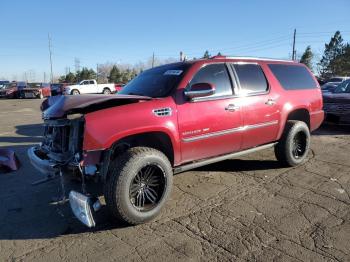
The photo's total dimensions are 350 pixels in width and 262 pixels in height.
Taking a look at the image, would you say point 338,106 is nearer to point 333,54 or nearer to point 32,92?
point 32,92

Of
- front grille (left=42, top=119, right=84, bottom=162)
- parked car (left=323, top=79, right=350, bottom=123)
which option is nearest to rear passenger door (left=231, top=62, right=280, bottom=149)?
front grille (left=42, top=119, right=84, bottom=162)

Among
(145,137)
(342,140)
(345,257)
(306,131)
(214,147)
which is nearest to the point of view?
(345,257)

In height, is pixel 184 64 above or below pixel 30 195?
above

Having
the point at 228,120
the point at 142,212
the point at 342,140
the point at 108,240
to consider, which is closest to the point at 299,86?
the point at 228,120

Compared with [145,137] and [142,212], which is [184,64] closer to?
[145,137]

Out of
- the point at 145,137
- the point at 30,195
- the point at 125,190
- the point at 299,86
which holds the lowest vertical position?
the point at 30,195

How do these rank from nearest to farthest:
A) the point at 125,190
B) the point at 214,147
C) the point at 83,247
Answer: the point at 83,247 < the point at 125,190 < the point at 214,147

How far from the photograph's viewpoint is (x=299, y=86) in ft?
20.8

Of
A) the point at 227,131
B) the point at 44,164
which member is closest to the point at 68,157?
the point at 44,164

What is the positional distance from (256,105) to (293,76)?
1428 millimetres

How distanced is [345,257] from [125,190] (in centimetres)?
217

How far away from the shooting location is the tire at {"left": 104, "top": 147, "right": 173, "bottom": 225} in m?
3.74

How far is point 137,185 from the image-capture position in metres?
4.02

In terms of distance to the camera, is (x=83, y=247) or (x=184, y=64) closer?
(x=83, y=247)
